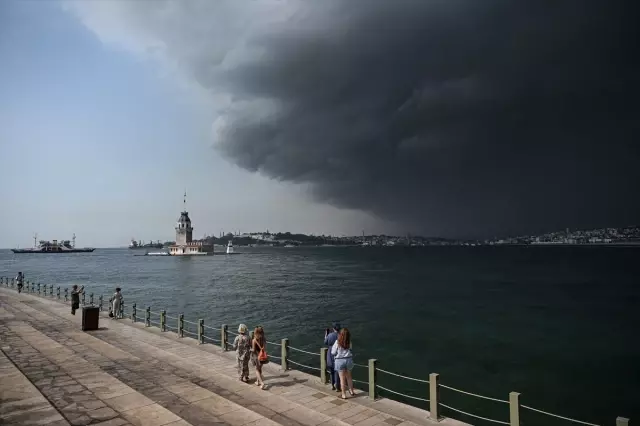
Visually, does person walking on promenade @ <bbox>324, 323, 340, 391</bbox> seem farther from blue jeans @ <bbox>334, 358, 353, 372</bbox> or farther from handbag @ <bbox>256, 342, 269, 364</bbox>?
handbag @ <bbox>256, 342, 269, 364</bbox>

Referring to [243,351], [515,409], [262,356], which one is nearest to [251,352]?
[243,351]

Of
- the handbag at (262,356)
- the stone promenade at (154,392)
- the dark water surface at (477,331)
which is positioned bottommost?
the dark water surface at (477,331)

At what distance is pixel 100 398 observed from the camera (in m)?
10.5

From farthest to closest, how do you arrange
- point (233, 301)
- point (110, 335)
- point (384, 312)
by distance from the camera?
1. point (233, 301)
2. point (384, 312)
3. point (110, 335)

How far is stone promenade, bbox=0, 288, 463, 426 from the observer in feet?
31.0

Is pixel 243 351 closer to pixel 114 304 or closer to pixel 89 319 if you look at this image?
pixel 89 319

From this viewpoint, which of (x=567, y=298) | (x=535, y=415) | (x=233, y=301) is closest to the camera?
(x=535, y=415)

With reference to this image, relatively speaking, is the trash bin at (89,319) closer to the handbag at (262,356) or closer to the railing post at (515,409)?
the handbag at (262,356)

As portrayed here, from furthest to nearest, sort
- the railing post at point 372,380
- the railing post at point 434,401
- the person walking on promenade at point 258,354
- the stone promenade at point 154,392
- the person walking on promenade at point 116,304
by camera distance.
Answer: the person walking on promenade at point 116,304 → the person walking on promenade at point 258,354 → the railing post at point 372,380 → the railing post at point 434,401 → the stone promenade at point 154,392

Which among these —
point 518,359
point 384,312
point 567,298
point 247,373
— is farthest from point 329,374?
point 567,298

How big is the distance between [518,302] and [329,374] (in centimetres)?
5227

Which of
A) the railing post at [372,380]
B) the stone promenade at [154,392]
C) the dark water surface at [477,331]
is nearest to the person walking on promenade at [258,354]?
the stone promenade at [154,392]

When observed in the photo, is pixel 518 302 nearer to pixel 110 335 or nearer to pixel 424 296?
pixel 424 296

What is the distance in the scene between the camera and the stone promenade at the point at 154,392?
9445 millimetres
